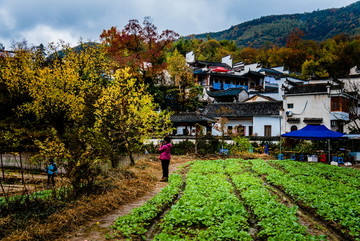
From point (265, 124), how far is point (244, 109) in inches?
148

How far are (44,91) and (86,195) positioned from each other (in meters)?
16.2

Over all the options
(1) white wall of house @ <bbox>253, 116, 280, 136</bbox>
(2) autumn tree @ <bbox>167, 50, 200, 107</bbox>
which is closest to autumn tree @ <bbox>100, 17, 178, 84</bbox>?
(2) autumn tree @ <bbox>167, 50, 200, 107</bbox>

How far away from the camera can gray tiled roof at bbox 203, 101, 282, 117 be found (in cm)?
3638

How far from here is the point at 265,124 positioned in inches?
1423

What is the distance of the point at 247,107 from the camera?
3825 cm

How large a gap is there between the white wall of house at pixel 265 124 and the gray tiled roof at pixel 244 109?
0.62 metres

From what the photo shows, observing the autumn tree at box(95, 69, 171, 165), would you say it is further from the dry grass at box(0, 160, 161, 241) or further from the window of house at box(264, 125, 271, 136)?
the window of house at box(264, 125, 271, 136)

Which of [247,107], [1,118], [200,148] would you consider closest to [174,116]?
[200,148]

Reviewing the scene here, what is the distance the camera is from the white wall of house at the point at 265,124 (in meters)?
35.3

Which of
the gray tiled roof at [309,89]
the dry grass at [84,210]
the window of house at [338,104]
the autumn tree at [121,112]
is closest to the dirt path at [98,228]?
the dry grass at [84,210]

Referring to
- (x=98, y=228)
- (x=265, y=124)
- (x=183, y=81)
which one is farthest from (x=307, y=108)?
(x=98, y=228)

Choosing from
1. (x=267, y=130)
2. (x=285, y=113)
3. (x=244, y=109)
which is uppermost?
(x=244, y=109)

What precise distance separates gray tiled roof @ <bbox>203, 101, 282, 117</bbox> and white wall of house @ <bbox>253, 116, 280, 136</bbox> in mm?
617

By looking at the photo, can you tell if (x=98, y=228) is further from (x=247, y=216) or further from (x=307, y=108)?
(x=307, y=108)
